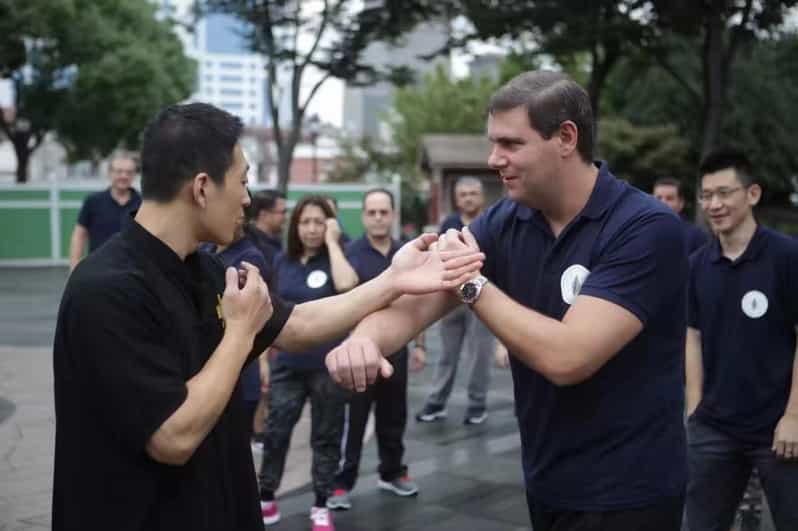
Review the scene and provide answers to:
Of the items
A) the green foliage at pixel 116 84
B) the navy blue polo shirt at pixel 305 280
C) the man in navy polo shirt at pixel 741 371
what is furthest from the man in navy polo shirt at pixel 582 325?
the green foliage at pixel 116 84

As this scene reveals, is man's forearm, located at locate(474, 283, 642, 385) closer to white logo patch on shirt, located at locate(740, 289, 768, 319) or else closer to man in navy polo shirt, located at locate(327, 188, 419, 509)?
white logo patch on shirt, located at locate(740, 289, 768, 319)

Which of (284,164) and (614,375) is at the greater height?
(284,164)

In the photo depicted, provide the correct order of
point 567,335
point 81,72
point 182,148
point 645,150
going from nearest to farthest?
point 182,148 < point 567,335 < point 81,72 < point 645,150

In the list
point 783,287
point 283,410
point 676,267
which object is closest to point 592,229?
point 676,267

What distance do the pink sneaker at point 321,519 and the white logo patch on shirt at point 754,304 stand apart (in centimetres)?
269

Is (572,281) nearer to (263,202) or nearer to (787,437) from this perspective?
(787,437)

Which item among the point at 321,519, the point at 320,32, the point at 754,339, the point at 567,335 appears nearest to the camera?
the point at 567,335

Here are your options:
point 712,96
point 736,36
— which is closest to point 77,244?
point 736,36

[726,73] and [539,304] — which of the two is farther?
[726,73]

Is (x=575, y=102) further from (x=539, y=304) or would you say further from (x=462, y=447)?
(x=462, y=447)

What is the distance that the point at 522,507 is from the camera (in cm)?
585

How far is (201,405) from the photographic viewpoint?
2.05 meters

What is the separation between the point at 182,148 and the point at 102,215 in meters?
6.35

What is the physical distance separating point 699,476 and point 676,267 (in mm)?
1698
